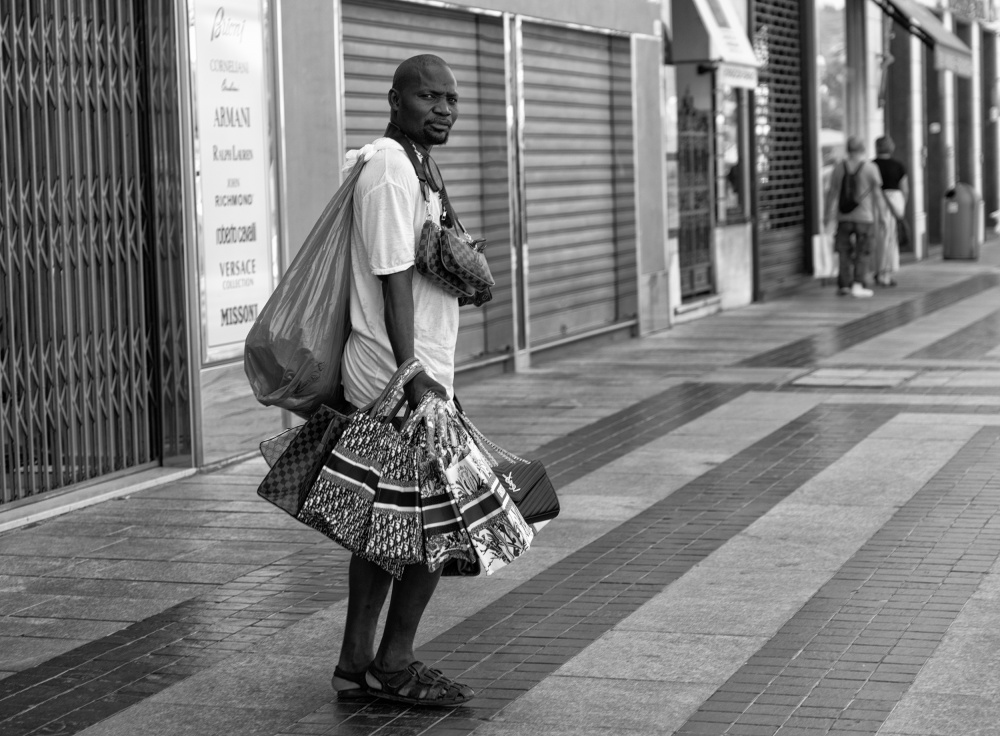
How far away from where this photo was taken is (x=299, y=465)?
4.50 meters

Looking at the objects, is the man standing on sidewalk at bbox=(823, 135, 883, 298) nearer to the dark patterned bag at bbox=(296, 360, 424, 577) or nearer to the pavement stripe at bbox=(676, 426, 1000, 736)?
the pavement stripe at bbox=(676, 426, 1000, 736)

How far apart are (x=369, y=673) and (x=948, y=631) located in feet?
6.04

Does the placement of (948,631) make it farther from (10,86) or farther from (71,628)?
(10,86)

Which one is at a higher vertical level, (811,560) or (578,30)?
(578,30)

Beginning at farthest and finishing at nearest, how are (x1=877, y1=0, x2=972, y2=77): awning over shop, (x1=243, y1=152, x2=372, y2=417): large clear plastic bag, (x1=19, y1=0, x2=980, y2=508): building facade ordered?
(x1=877, y1=0, x2=972, y2=77): awning over shop
(x1=19, y1=0, x2=980, y2=508): building facade
(x1=243, y1=152, x2=372, y2=417): large clear plastic bag

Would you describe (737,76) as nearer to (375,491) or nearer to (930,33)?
(930,33)

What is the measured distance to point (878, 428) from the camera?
30.4 feet

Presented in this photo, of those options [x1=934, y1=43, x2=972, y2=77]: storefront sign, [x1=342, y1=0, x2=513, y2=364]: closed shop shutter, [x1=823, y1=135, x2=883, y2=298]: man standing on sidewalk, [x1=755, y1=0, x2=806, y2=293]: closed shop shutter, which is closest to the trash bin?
[x1=934, y1=43, x2=972, y2=77]: storefront sign

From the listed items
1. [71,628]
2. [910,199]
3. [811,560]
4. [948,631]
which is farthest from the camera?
[910,199]

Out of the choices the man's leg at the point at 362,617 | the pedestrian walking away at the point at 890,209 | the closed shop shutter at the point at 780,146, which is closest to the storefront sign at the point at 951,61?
the closed shop shutter at the point at 780,146

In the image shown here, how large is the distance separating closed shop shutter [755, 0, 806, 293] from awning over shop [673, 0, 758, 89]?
2.24 meters

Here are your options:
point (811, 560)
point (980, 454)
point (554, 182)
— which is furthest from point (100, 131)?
point (554, 182)

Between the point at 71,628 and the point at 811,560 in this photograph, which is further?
the point at 811,560

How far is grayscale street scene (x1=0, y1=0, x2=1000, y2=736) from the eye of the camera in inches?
172
